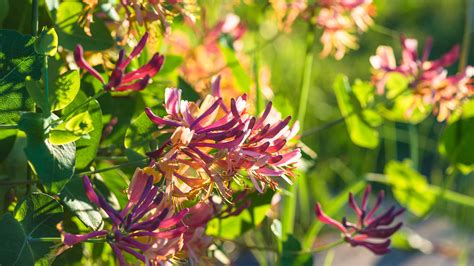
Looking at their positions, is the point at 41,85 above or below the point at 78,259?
above

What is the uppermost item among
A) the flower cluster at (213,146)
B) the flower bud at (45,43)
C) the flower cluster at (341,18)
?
the flower bud at (45,43)

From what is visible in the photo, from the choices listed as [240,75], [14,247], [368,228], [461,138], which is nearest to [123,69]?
[14,247]

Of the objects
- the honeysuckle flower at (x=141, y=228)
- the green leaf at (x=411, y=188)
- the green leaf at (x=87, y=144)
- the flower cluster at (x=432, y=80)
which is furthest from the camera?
the green leaf at (x=411, y=188)

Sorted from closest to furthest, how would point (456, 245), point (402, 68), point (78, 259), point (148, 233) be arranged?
point (148, 233), point (78, 259), point (402, 68), point (456, 245)

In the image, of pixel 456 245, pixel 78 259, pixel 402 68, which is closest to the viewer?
pixel 78 259

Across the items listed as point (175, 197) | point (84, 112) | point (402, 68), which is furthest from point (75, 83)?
point (402, 68)

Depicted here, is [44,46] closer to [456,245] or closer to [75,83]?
[75,83]

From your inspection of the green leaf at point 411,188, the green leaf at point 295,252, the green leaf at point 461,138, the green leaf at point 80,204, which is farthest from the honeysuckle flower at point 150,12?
the green leaf at point 411,188

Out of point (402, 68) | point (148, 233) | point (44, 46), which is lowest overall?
point (402, 68)

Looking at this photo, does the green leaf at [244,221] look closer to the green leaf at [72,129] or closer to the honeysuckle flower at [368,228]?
the honeysuckle flower at [368,228]
